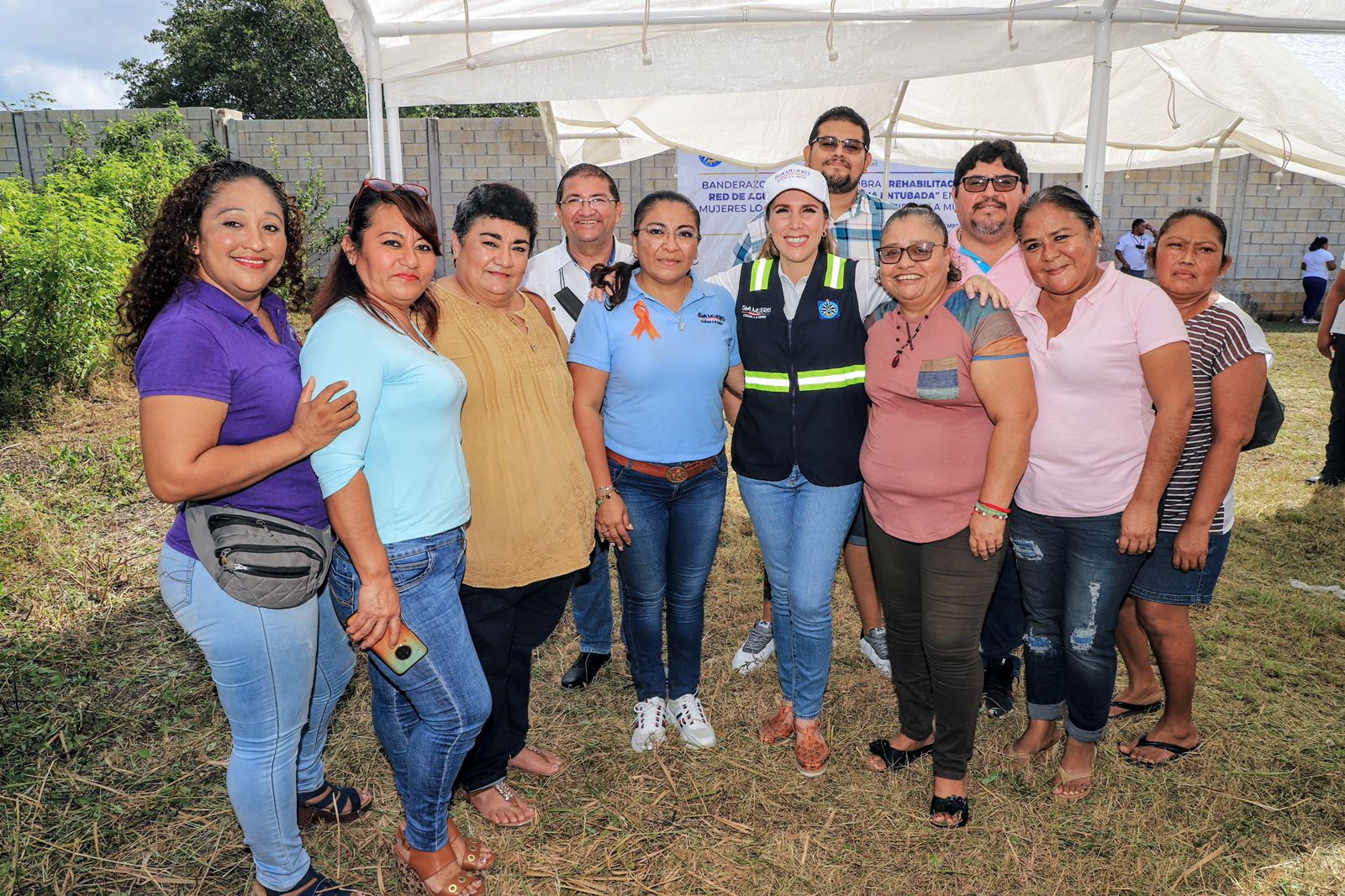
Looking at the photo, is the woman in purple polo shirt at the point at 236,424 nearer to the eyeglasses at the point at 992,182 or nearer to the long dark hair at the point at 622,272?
the long dark hair at the point at 622,272

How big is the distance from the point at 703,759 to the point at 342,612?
1650 mm

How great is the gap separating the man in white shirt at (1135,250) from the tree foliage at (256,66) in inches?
646

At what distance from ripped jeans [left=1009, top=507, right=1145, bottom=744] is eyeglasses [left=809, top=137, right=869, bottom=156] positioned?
76.2 inches

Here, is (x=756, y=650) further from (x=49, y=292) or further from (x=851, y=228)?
(x=49, y=292)

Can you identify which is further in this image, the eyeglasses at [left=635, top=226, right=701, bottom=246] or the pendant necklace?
the eyeglasses at [left=635, top=226, right=701, bottom=246]

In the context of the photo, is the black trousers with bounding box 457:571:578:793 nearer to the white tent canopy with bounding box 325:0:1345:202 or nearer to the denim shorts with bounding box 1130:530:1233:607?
the denim shorts with bounding box 1130:530:1233:607

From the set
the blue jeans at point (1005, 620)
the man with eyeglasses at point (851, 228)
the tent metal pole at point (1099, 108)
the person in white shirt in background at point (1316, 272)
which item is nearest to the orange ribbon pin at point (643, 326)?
the man with eyeglasses at point (851, 228)

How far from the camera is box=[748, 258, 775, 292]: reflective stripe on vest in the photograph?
2969mm

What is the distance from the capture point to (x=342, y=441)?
201 centimetres

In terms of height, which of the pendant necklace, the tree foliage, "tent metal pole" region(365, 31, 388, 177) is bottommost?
the pendant necklace

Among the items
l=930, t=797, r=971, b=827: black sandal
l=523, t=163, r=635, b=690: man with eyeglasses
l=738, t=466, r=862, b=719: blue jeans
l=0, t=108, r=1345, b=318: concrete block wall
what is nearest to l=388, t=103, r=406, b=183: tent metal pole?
l=523, t=163, r=635, b=690: man with eyeglasses

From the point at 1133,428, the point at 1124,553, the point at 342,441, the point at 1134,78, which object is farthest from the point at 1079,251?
the point at 1134,78

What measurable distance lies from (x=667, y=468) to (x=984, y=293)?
120cm

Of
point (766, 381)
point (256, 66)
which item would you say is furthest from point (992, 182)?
point (256, 66)
